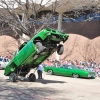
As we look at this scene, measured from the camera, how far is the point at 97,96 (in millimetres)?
13766

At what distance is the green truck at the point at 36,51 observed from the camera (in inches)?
644

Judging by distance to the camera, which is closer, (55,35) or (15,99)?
(15,99)

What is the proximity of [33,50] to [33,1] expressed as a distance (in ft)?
32.8

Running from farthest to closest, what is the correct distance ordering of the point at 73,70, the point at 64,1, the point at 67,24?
the point at 67,24 → the point at 64,1 → the point at 73,70

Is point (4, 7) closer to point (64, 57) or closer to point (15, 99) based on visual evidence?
point (64, 57)

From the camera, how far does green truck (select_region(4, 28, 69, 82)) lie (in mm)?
16359

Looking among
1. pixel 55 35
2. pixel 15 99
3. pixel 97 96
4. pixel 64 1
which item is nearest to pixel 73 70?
pixel 64 1

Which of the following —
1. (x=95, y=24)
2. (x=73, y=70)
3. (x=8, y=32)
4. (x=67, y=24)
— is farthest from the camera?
(x=8, y=32)

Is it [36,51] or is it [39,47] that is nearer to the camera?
[39,47]

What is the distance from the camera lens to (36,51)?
16.9m

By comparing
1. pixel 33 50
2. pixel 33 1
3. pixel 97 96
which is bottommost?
pixel 97 96

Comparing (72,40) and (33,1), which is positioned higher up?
(33,1)

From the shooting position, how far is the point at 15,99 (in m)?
12.0

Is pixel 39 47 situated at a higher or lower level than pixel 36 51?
higher
